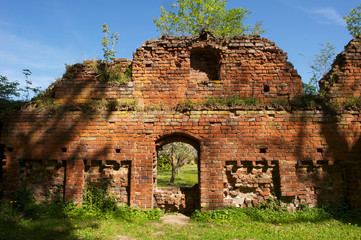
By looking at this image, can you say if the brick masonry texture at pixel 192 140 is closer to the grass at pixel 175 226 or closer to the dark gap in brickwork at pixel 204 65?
the grass at pixel 175 226

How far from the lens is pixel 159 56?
698cm

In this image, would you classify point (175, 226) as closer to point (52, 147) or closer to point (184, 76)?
point (52, 147)

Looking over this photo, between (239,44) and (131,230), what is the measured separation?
19.8ft

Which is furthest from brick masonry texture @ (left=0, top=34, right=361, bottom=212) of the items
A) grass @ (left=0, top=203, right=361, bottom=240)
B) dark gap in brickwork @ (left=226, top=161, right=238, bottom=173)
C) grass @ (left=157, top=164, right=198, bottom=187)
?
grass @ (left=157, top=164, right=198, bottom=187)

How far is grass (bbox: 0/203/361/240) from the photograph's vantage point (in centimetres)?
470

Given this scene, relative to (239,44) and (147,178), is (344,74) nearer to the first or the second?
(239,44)

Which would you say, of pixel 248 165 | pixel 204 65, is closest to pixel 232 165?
pixel 248 165

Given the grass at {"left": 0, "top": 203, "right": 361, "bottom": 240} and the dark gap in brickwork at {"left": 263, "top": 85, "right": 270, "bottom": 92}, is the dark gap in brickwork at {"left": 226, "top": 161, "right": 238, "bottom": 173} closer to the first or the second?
the grass at {"left": 0, "top": 203, "right": 361, "bottom": 240}

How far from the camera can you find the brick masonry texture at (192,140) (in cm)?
606

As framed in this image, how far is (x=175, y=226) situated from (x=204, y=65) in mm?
4951

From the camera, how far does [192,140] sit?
6.56 metres

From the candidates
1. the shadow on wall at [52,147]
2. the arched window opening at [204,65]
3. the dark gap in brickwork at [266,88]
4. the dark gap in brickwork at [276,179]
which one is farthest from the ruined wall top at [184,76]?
the dark gap in brickwork at [276,179]

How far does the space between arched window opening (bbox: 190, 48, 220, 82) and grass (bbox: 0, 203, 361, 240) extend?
411 cm

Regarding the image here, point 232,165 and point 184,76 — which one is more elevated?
point 184,76
